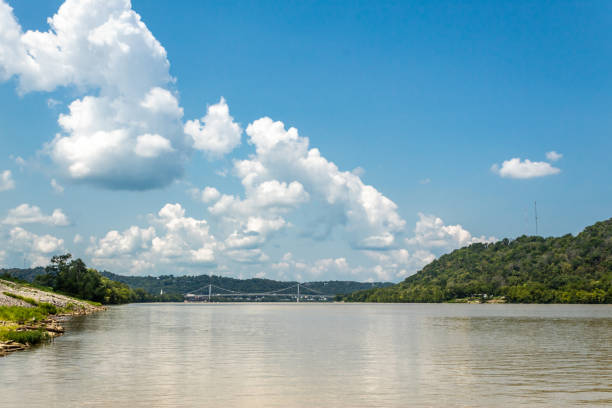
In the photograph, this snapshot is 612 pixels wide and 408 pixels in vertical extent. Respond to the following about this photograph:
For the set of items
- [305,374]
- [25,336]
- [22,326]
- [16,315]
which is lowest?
[305,374]

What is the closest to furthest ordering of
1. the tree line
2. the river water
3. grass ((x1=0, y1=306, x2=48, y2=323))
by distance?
the river water → grass ((x1=0, y1=306, x2=48, y2=323)) → the tree line

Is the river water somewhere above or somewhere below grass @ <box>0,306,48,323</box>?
below

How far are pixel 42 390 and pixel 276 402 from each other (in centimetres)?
1066

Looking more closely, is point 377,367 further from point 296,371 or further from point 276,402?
point 276,402

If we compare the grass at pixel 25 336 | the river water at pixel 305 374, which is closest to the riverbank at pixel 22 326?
the grass at pixel 25 336


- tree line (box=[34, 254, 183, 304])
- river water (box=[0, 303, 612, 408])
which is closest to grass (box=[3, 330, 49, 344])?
river water (box=[0, 303, 612, 408])

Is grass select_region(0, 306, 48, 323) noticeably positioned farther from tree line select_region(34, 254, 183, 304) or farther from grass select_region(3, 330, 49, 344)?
tree line select_region(34, 254, 183, 304)

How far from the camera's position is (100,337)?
52.9 m

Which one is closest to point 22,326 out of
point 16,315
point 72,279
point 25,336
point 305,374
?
point 25,336

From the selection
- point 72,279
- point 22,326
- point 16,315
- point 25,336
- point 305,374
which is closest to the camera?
point 305,374

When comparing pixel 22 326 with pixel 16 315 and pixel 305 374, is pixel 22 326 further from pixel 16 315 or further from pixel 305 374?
pixel 305 374

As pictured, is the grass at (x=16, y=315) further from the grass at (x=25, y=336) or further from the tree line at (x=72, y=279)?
the tree line at (x=72, y=279)


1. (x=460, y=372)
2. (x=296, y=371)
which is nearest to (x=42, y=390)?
(x=296, y=371)

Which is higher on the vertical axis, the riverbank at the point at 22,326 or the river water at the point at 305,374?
the riverbank at the point at 22,326
